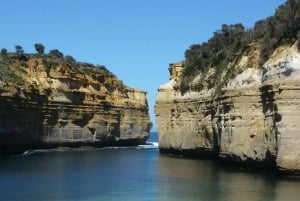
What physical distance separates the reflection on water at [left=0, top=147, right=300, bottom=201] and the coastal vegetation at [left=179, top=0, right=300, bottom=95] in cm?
787

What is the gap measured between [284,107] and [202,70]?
22.7 m

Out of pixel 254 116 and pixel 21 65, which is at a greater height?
pixel 21 65

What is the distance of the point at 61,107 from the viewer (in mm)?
70500

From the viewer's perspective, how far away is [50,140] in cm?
6788

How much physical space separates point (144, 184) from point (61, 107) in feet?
141

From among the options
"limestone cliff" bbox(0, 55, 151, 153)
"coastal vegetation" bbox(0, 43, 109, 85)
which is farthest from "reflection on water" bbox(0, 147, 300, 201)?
"coastal vegetation" bbox(0, 43, 109, 85)

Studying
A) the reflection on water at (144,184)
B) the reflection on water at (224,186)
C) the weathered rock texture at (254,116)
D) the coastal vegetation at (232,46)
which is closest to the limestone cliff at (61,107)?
the coastal vegetation at (232,46)

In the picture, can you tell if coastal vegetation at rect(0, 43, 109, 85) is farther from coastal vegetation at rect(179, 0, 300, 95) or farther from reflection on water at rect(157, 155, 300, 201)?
reflection on water at rect(157, 155, 300, 201)

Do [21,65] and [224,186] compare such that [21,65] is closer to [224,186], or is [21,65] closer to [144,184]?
[144,184]

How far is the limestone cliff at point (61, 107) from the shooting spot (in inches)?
2350

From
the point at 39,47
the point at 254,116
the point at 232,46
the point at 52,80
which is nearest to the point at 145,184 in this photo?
the point at 254,116

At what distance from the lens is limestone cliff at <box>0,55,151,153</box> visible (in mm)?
59688

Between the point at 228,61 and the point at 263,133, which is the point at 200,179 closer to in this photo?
the point at 263,133

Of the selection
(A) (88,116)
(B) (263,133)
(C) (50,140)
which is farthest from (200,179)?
(A) (88,116)
